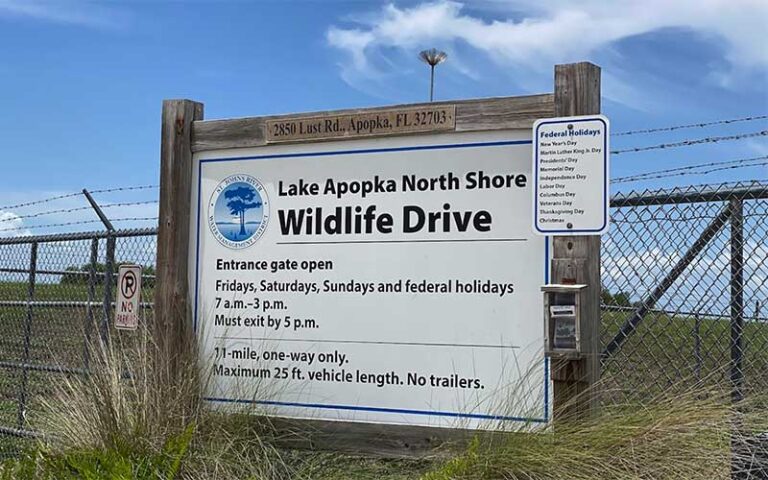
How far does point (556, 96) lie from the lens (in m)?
4.64

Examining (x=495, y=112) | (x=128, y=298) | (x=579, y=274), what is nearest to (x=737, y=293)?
(x=579, y=274)

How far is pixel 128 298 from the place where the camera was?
6012 mm

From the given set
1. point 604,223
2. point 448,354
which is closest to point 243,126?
point 448,354

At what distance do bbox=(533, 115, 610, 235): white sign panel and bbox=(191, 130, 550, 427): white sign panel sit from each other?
0.17m

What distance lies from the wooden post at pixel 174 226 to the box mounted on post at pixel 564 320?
2.28 m

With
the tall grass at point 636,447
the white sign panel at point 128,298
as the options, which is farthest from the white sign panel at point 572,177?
the white sign panel at point 128,298

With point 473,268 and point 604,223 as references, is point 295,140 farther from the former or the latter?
point 604,223

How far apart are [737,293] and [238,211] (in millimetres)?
2897

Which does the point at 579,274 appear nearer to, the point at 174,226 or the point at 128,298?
the point at 174,226

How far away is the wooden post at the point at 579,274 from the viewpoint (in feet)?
14.5

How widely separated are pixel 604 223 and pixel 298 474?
7.00ft

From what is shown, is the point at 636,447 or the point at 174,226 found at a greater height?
the point at 174,226

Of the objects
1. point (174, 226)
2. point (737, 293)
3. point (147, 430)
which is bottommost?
point (147, 430)

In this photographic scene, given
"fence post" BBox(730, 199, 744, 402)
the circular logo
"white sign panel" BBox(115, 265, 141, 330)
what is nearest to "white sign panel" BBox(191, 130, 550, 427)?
the circular logo
